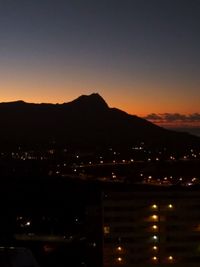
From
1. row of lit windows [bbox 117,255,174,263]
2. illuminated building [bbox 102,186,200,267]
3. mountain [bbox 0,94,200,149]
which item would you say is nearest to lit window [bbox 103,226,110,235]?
illuminated building [bbox 102,186,200,267]

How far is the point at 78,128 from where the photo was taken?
4362cm

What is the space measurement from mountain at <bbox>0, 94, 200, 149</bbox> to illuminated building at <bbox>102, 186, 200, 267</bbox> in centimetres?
2035

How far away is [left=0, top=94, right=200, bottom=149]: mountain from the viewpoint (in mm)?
36438

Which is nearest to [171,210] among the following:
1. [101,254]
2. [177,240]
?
[177,240]

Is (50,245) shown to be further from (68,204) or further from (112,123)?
(112,123)

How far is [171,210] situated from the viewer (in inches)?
476

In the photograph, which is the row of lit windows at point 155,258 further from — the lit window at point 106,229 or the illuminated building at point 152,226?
the lit window at point 106,229

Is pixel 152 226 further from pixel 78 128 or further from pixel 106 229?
pixel 78 128

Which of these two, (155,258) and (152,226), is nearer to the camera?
(155,258)

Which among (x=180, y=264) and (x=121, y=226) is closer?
(x=180, y=264)

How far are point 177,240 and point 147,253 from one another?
952mm

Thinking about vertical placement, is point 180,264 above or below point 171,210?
below

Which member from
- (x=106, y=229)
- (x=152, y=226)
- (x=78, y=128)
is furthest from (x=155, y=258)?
(x=78, y=128)

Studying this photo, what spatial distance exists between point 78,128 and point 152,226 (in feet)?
104
